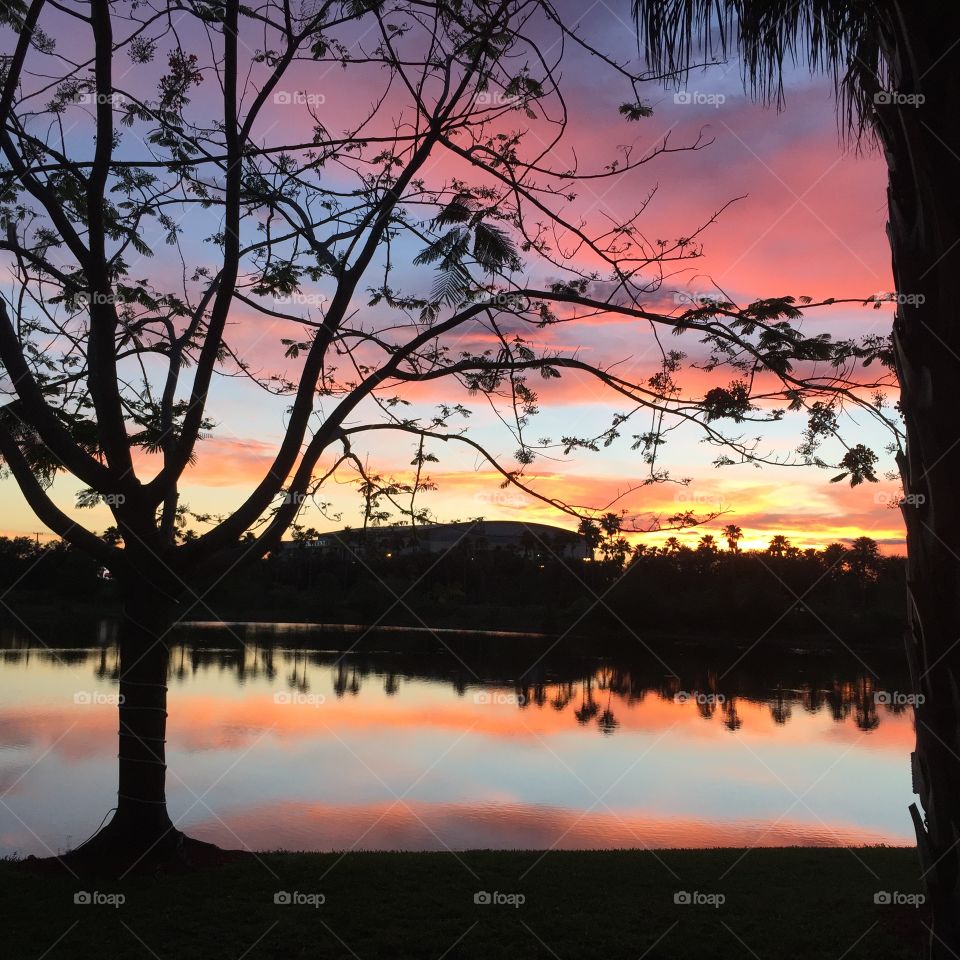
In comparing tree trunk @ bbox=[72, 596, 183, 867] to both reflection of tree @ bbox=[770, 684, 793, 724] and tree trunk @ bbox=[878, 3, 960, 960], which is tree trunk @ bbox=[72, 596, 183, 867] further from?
reflection of tree @ bbox=[770, 684, 793, 724]

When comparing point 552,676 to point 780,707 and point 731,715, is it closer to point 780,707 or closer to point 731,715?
point 780,707

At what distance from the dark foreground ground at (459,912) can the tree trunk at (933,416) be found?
3.83 metres

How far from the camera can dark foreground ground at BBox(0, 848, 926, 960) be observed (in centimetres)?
510

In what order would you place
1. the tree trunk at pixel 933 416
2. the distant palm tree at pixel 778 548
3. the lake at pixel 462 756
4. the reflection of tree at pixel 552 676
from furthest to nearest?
1. the distant palm tree at pixel 778 548
2. the reflection of tree at pixel 552 676
3. the lake at pixel 462 756
4. the tree trunk at pixel 933 416

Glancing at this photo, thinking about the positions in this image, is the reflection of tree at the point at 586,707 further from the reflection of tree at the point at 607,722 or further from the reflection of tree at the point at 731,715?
the reflection of tree at the point at 731,715

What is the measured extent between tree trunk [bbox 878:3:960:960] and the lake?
820cm

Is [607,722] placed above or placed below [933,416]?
below

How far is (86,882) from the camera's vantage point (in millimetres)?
6109

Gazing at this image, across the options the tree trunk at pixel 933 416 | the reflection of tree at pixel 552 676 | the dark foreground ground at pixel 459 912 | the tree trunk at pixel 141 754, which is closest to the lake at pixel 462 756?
the reflection of tree at pixel 552 676

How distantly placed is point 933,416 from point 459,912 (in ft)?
16.5

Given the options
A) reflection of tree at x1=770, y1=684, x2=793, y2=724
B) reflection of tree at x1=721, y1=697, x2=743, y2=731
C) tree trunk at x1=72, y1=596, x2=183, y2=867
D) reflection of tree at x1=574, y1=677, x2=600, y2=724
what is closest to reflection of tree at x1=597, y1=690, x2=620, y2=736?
reflection of tree at x1=574, y1=677, x2=600, y2=724

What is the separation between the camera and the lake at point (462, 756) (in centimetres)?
1185

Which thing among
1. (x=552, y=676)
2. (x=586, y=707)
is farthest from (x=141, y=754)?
(x=552, y=676)

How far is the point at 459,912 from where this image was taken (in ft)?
19.1
